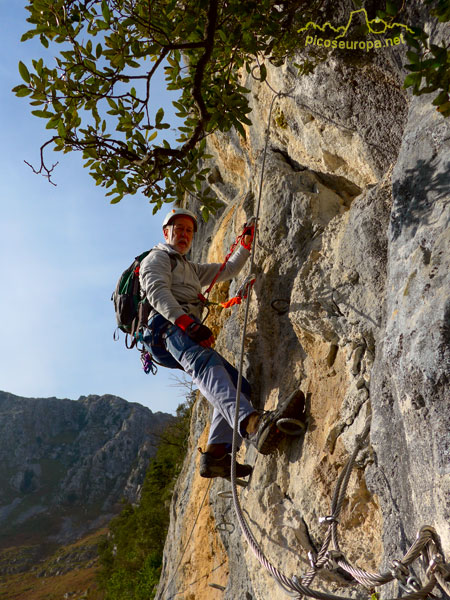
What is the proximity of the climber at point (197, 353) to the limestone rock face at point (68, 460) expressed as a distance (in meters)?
57.8

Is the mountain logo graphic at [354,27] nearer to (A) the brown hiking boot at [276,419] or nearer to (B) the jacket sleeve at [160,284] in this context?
(B) the jacket sleeve at [160,284]

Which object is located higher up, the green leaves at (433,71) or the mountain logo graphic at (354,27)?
the mountain logo graphic at (354,27)

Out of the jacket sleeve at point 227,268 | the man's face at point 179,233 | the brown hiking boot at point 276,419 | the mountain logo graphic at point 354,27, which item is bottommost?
the brown hiking boot at point 276,419

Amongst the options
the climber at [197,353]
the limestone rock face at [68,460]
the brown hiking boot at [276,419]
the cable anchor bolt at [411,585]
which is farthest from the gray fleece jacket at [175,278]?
the limestone rock face at [68,460]

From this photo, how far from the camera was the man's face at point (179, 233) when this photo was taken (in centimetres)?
519

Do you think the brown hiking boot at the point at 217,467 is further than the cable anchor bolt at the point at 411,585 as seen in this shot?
Yes

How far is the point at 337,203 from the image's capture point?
14.5 feet

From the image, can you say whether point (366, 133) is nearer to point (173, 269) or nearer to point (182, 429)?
point (173, 269)

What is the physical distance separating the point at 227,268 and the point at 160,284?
1041 millimetres

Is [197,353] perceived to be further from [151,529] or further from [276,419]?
[151,529]

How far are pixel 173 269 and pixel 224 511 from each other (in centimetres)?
279

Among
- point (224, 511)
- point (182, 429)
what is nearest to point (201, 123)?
point (224, 511)

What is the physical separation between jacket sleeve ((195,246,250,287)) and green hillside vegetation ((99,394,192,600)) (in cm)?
1048

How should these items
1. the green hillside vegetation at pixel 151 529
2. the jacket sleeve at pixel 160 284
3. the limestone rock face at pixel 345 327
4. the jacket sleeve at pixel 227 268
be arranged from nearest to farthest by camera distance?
the limestone rock face at pixel 345 327 < the jacket sleeve at pixel 160 284 < the jacket sleeve at pixel 227 268 < the green hillside vegetation at pixel 151 529
